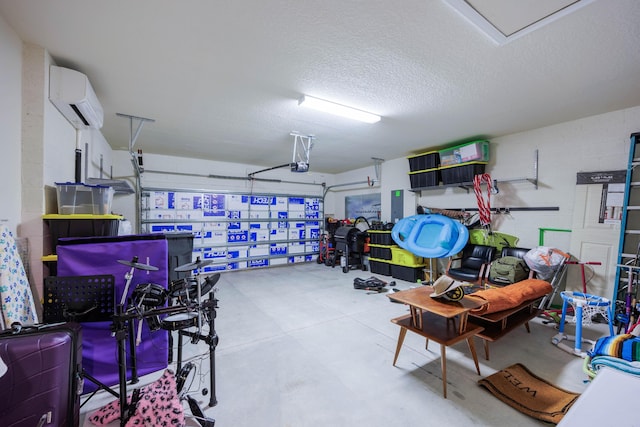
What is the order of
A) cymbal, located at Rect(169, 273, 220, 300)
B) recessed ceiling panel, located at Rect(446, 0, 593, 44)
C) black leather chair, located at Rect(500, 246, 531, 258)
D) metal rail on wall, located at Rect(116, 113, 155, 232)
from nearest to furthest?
recessed ceiling panel, located at Rect(446, 0, 593, 44), cymbal, located at Rect(169, 273, 220, 300), metal rail on wall, located at Rect(116, 113, 155, 232), black leather chair, located at Rect(500, 246, 531, 258)

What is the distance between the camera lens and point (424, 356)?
8.35 ft

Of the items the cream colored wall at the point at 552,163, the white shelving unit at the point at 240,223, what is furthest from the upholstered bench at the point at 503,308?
the white shelving unit at the point at 240,223

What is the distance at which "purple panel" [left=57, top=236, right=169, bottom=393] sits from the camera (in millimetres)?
2018

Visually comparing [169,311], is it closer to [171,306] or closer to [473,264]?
[171,306]

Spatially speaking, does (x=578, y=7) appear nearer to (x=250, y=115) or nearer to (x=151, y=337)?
(x=250, y=115)

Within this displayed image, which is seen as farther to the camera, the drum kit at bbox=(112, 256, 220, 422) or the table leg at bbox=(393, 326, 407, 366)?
the table leg at bbox=(393, 326, 407, 366)

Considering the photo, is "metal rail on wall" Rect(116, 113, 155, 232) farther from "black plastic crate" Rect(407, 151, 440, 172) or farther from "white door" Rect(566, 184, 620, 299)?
"white door" Rect(566, 184, 620, 299)

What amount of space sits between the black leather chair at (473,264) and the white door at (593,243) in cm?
102

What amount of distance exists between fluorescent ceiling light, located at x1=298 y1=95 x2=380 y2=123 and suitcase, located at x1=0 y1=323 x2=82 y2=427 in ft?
9.22

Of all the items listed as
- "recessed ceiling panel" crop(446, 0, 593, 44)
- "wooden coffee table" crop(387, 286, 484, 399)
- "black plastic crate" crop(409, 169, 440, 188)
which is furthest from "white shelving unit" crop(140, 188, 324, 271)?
"recessed ceiling panel" crop(446, 0, 593, 44)

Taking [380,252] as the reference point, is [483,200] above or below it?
above

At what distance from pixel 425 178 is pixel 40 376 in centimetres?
564

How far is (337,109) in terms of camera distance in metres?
3.27

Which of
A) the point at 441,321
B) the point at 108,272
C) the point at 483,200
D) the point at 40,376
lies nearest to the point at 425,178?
the point at 483,200
